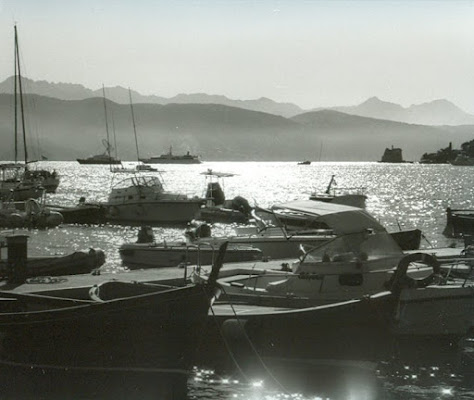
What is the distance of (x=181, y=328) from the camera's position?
14961 mm

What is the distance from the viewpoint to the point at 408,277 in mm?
17375

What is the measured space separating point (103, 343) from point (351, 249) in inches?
252

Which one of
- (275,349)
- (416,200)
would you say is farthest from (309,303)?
(416,200)

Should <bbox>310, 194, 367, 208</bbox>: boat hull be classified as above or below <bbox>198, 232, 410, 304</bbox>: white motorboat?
below

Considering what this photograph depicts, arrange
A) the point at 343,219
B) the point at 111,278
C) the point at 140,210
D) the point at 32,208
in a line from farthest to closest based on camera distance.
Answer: the point at 140,210 < the point at 32,208 < the point at 111,278 < the point at 343,219

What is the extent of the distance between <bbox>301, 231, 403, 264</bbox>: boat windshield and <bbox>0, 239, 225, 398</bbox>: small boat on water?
4161 millimetres

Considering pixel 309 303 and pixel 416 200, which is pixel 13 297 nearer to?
pixel 309 303

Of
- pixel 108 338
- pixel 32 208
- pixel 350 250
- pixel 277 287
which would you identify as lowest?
pixel 32 208

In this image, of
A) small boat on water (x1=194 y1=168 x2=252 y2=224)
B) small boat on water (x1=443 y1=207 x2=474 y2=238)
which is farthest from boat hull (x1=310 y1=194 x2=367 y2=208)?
small boat on water (x1=443 y1=207 x2=474 y2=238)

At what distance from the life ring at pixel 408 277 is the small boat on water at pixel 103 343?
3.84 metres

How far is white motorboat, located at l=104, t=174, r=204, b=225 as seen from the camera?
5728cm

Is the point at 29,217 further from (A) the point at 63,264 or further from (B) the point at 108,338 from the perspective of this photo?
(B) the point at 108,338

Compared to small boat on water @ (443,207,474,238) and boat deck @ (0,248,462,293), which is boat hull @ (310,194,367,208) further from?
boat deck @ (0,248,462,293)

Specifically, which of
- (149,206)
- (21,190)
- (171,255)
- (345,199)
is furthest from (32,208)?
(171,255)
